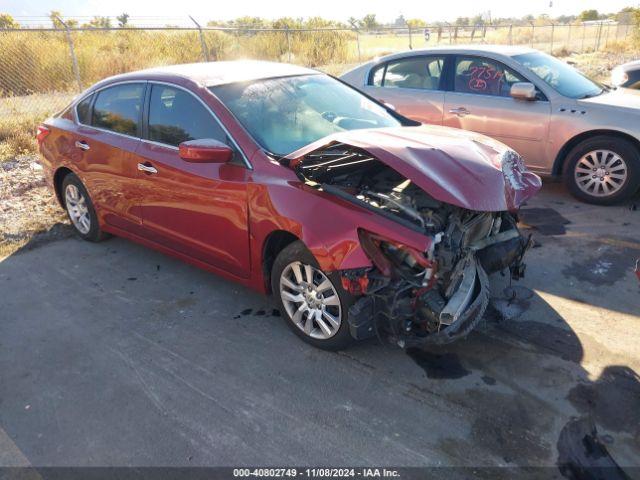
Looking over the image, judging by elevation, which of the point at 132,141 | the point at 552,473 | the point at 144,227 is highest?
the point at 132,141

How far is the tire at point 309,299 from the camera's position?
3.45m

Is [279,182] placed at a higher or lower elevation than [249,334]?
higher

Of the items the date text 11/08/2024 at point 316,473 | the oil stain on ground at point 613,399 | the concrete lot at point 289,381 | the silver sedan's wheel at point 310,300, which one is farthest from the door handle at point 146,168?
the oil stain on ground at point 613,399

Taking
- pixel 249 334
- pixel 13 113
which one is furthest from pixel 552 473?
pixel 13 113

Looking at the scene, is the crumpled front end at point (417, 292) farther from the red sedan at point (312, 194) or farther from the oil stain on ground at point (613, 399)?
the oil stain on ground at point (613, 399)

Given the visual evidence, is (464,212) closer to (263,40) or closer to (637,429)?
(637,429)

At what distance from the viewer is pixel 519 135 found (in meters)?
6.51

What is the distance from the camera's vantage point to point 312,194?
137 inches

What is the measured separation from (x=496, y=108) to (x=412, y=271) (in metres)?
4.11

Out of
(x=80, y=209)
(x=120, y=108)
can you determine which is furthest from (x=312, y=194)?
(x=80, y=209)

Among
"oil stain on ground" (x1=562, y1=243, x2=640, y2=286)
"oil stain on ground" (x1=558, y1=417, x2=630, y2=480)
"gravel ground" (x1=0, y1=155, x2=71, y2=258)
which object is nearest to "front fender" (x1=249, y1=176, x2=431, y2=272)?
"oil stain on ground" (x1=558, y1=417, x2=630, y2=480)

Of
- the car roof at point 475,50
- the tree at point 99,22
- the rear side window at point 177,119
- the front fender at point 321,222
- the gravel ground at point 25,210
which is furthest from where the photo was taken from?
the tree at point 99,22

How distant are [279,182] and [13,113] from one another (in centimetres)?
1020

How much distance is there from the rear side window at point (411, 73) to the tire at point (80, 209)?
4180mm
